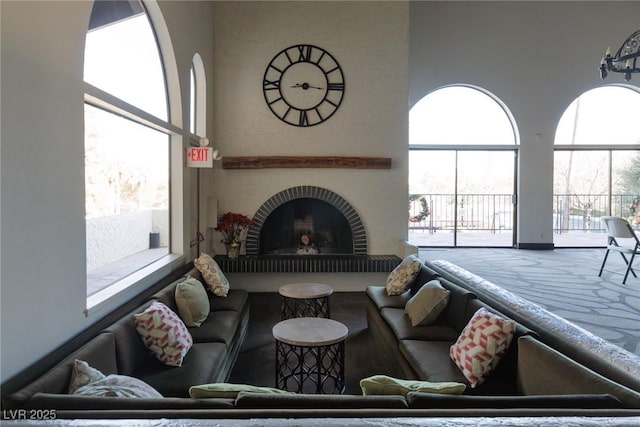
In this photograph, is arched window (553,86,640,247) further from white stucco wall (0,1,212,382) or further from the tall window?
white stucco wall (0,1,212,382)

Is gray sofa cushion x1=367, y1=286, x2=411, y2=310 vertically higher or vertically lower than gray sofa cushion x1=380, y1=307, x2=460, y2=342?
Answer: higher

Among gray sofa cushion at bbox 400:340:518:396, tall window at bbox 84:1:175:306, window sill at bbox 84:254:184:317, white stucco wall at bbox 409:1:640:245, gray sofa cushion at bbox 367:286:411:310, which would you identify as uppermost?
white stucco wall at bbox 409:1:640:245

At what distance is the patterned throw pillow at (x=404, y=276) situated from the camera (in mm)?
3605

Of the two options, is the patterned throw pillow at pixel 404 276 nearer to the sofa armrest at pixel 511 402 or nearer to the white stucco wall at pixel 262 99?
the white stucco wall at pixel 262 99

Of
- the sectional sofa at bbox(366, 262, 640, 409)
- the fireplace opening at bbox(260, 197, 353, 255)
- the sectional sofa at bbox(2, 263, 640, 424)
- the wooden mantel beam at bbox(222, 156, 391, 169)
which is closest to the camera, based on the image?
the sectional sofa at bbox(2, 263, 640, 424)

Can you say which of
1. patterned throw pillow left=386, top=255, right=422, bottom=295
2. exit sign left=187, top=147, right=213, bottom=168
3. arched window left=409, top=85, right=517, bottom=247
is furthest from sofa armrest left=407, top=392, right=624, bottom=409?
arched window left=409, top=85, right=517, bottom=247

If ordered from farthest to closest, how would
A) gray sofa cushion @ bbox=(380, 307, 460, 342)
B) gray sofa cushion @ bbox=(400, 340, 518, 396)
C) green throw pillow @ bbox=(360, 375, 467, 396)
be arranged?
gray sofa cushion @ bbox=(380, 307, 460, 342)
gray sofa cushion @ bbox=(400, 340, 518, 396)
green throw pillow @ bbox=(360, 375, 467, 396)

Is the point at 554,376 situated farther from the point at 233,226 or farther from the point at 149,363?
the point at 233,226

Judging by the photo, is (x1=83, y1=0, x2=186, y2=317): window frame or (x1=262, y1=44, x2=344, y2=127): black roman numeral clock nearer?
(x1=83, y1=0, x2=186, y2=317): window frame

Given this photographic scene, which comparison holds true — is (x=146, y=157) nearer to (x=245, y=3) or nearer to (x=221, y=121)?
(x=221, y=121)

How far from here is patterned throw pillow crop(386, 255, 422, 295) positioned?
3.61 m

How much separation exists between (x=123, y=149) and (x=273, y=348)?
2.06 m

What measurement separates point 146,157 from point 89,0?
1.62 m

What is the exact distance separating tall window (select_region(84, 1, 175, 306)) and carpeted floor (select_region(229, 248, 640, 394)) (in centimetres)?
121
